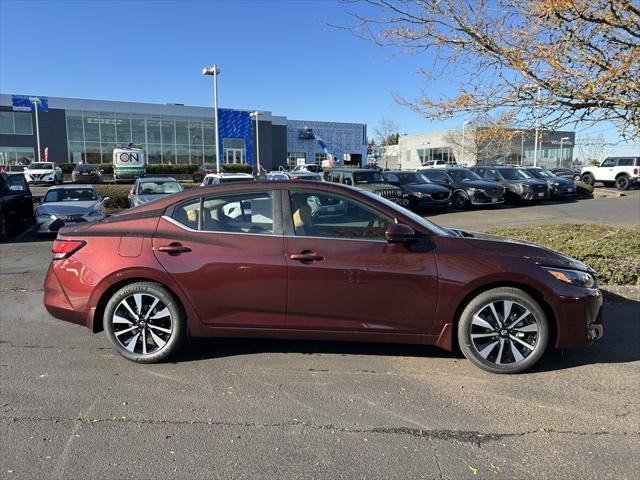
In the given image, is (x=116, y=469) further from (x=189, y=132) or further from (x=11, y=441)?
(x=189, y=132)

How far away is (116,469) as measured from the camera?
2881mm

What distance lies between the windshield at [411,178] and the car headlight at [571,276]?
50.3 ft

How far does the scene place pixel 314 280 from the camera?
4137 mm

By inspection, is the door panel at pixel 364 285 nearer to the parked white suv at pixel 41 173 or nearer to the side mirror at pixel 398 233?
the side mirror at pixel 398 233

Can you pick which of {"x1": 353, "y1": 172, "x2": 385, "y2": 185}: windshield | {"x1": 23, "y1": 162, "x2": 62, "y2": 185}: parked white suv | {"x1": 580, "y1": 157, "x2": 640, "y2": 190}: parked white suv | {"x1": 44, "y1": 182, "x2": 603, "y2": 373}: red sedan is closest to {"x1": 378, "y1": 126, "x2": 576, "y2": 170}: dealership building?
{"x1": 580, "y1": 157, "x2": 640, "y2": 190}: parked white suv

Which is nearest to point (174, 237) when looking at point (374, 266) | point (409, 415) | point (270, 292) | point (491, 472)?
point (270, 292)

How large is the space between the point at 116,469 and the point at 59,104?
184ft

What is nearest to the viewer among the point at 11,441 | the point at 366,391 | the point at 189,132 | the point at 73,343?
the point at 11,441

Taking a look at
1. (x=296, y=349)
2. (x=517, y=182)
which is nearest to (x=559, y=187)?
(x=517, y=182)

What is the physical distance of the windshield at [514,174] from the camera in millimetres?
22597

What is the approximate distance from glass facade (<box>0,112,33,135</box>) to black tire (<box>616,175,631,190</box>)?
5202 cm

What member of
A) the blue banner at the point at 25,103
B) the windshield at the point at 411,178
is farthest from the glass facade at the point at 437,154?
the windshield at the point at 411,178

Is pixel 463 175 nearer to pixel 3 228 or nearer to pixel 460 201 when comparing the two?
pixel 460 201

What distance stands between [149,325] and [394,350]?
228 cm
